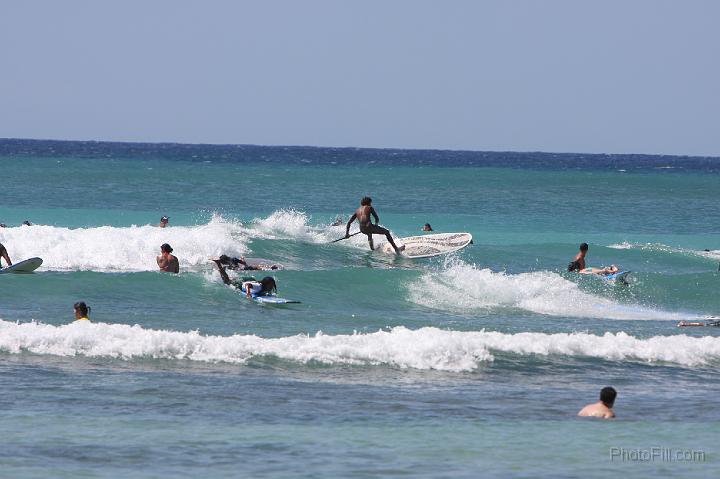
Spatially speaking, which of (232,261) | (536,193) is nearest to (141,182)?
(536,193)

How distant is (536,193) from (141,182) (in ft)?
75.6

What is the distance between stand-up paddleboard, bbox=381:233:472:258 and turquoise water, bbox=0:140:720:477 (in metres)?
0.31

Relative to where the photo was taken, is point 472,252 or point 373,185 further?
point 373,185

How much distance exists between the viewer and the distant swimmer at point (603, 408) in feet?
38.5

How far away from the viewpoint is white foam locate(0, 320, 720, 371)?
14.8m

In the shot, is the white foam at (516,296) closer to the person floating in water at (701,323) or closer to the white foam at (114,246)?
the person floating in water at (701,323)

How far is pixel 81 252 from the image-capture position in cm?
2672

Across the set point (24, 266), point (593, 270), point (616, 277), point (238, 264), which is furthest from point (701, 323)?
point (24, 266)

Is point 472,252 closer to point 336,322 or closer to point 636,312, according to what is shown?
point 636,312

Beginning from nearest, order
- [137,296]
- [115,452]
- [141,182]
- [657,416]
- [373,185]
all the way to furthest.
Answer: [115,452]
[657,416]
[137,296]
[141,182]
[373,185]

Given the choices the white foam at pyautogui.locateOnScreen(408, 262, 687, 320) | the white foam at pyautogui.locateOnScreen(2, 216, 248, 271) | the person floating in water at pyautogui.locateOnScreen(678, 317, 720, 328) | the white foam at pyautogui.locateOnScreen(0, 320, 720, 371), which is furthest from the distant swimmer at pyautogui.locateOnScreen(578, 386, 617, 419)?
the white foam at pyautogui.locateOnScreen(2, 216, 248, 271)

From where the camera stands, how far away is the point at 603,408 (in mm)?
11797

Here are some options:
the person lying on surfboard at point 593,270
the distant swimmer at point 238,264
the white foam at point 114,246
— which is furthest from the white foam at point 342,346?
the white foam at point 114,246

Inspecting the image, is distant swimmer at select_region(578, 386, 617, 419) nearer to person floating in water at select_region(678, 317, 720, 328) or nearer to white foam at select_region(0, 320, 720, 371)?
white foam at select_region(0, 320, 720, 371)
